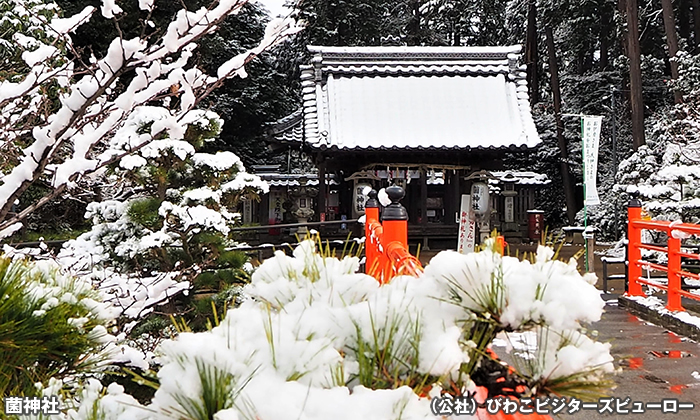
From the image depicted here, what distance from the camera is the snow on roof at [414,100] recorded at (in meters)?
12.9

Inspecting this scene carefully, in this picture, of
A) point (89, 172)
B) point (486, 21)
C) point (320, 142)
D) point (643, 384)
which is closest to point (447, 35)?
point (486, 21)

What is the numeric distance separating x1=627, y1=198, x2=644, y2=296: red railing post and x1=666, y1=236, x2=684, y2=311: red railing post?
908 mm

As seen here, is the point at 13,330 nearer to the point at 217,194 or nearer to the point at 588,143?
the point at 217,194

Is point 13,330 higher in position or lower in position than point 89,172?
lower

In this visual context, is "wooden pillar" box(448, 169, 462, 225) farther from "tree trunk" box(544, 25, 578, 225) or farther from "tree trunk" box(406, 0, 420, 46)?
"tree trunk" box(406, 0, 420, 46)

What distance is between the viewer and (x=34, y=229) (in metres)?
11.9

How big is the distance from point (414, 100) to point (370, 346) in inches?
529

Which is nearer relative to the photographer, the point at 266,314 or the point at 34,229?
the point at 266,314

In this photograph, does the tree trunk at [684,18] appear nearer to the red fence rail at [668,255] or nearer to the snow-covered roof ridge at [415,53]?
the snow-covered roof ridge at [415,53]

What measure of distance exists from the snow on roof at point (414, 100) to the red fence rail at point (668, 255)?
19.5 ft

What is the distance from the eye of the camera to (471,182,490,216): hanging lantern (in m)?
13.2

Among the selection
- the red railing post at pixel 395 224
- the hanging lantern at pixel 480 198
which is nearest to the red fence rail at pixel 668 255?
the red railing post at pixel 395 224

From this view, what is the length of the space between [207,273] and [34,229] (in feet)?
25.8

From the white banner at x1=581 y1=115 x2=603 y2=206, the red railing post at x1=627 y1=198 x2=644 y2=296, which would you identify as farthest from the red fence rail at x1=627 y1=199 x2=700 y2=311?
the white banner at x1=581 y1=115 x2=603 y2=206
